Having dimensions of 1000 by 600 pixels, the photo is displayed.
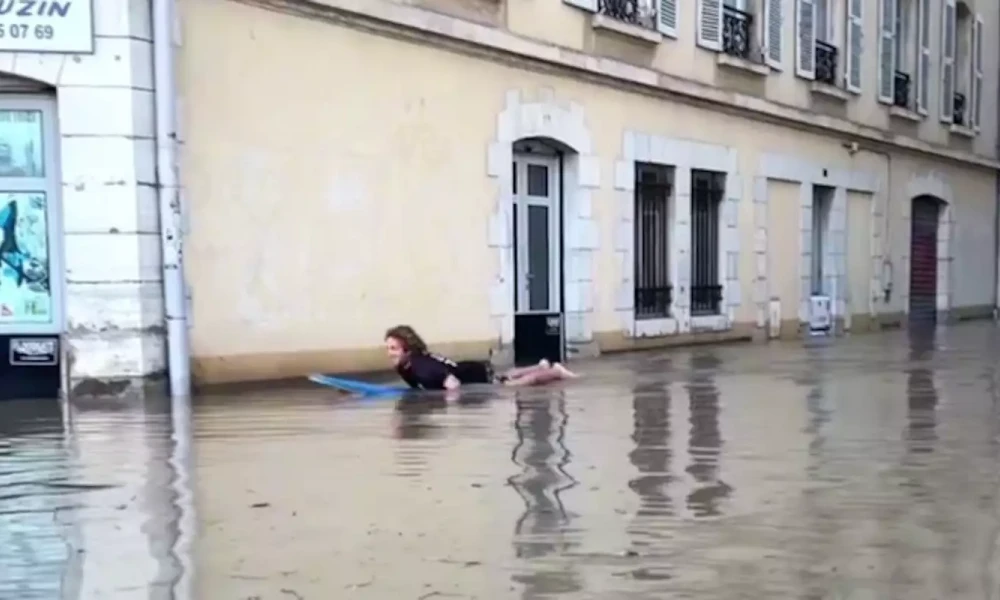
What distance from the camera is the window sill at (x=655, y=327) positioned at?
15953mm

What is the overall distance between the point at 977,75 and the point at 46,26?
2251 cm

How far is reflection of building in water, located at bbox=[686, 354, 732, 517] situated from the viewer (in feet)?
18.2

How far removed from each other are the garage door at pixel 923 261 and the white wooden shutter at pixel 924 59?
1906 mm

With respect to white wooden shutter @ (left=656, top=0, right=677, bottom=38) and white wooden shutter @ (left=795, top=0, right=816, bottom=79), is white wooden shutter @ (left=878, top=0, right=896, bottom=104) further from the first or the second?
white wooden shutter @ (left=656, top=0, right=677, bottom=38)

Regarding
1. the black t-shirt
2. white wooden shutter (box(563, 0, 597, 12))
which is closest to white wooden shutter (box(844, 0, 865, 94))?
white wooden shutter (box(563, 0, 597, 12))

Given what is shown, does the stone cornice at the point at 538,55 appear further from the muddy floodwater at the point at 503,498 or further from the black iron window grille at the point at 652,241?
the muddy floodwater at the point at 503,498

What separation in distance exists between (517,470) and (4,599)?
9.45 feet

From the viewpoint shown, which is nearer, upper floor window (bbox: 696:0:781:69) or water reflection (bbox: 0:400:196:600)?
water reflection (bbox: 0:400:196:600)

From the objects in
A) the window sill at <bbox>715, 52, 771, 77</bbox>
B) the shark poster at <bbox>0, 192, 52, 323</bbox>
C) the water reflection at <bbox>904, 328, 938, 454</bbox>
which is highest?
the window sill at <bbox>715, 52, 771, 77</bbox>

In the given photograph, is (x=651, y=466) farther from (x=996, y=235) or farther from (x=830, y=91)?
(x=996, y=235)

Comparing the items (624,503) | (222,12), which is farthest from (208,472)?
(222,12)

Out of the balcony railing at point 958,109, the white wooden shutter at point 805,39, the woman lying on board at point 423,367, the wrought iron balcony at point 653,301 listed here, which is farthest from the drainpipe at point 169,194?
the balcony railing at point 958,109

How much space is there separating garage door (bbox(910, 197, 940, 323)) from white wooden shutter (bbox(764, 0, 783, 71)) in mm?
6816

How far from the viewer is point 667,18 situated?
16.2 m
